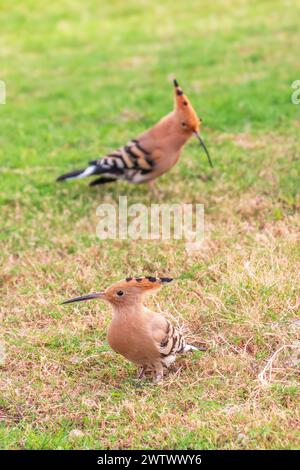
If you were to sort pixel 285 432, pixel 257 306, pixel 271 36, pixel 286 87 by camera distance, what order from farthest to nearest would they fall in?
pixel 271 36
pixel 286 87
pixel 257 306
pixel 285 432

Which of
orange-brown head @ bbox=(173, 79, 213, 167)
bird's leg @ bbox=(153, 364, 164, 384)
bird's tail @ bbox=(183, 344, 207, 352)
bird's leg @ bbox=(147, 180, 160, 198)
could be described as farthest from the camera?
bird's leg @ bbox=(147, 180, 160, 198)

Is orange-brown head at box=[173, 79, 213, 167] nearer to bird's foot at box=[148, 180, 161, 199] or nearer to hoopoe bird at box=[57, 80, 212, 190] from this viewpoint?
hoopoe bird at box=[57, 80, 212, 190]

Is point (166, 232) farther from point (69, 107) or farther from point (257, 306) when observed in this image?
point (69, 107)

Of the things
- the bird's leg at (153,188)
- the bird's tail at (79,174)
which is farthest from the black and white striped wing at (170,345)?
the bird's tail at (79,174)

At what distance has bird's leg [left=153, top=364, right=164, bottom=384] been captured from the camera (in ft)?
13.6

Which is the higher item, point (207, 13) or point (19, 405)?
point (207, 13)

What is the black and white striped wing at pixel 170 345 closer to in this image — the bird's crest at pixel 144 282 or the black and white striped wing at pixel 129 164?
the bird's crest at pixel 144 282

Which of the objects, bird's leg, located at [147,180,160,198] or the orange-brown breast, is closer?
the orange-brown breast

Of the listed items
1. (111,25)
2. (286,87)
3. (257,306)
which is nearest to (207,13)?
(111,25)

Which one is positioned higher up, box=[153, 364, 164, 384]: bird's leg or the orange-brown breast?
the orange-brown breast

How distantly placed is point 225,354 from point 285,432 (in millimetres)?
788

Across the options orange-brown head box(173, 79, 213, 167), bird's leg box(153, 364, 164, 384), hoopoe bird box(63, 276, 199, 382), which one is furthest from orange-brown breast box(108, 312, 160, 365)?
orange-brown head box(173, 79, 213, 167)

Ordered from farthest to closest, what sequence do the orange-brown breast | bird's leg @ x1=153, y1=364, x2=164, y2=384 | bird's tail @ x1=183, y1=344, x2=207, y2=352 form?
bird's tail @ x1=183, y1=344, x2=207, y2=352 < bird's leg @ x1=153, y1=364, x2=164, y2=384 < the orange-brown breast
